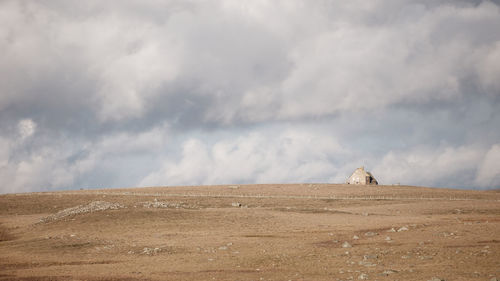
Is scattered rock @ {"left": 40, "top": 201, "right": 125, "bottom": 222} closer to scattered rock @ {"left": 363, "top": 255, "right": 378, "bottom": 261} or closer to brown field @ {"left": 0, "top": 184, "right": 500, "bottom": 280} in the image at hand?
brown field @ {"left": 0, "top": 184, "right": 500, "bottom": 280}

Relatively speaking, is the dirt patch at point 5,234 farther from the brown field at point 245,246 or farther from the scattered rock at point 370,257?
the scattered rock at point 370,257

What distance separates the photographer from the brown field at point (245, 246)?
82.9 ft

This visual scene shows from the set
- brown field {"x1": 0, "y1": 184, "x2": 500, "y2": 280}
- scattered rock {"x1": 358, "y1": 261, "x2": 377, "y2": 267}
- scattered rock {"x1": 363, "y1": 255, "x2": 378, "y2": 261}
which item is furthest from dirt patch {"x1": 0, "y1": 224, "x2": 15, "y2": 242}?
scattered rock {"x1": 358, "y1": 261, "x2": 377, "y2": 267}

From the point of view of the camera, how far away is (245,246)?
113 feet

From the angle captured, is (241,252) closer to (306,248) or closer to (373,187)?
(306,248)

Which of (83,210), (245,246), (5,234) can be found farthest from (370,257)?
(5,234)

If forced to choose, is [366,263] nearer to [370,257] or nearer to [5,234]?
[370,257]

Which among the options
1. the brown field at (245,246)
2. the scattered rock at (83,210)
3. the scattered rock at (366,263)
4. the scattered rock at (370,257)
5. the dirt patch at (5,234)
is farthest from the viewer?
the scattered rock at (83,210)

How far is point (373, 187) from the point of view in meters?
102

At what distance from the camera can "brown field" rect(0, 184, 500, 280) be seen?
82.9 ft

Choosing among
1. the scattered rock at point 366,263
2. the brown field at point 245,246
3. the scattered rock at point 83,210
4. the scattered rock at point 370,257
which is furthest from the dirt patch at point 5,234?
the scattered rock at point 366,263

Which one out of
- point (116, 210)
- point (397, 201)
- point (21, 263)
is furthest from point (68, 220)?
point (397, 201)

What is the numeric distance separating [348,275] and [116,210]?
3625 centimetres

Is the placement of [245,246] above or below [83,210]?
below
